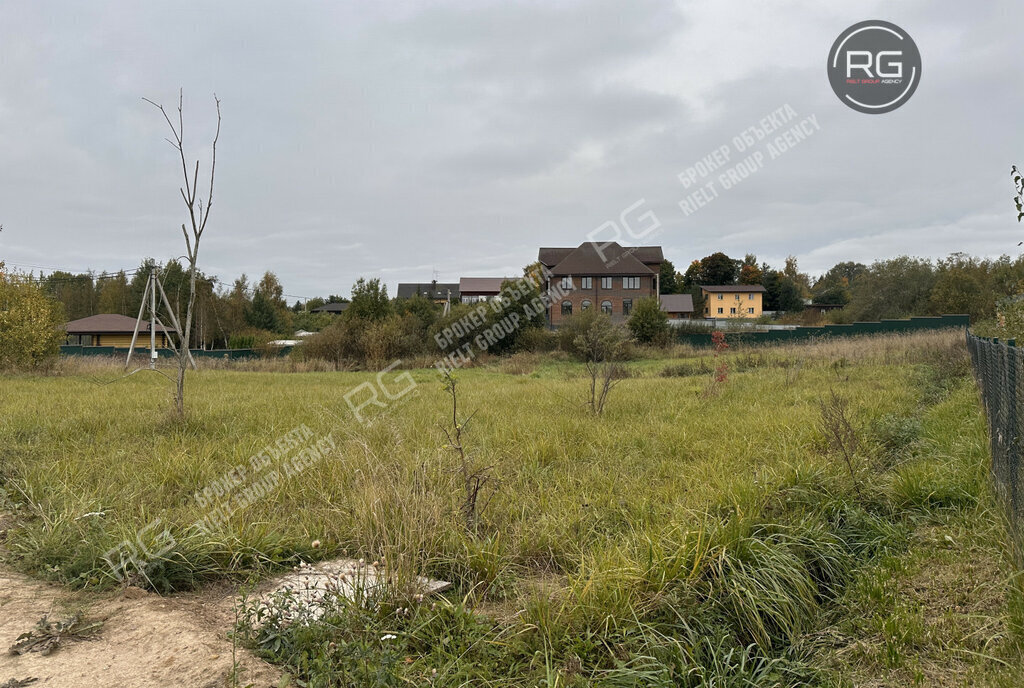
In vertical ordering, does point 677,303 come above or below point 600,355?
above

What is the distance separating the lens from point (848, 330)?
2798 centimetres

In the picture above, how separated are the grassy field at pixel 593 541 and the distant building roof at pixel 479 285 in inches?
2308

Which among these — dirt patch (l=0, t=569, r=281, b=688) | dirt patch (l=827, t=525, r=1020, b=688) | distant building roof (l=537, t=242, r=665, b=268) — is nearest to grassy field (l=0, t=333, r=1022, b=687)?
dirt patch (l=827, t=525, r=1020, b=688)

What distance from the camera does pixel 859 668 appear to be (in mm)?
2498

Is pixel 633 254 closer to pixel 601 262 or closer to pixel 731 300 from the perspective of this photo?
pixel 601 262

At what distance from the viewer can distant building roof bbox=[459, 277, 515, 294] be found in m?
65.1

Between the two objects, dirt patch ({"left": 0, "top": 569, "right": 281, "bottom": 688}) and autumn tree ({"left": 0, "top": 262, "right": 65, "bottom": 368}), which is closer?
dirt patch ({"left": 0, "top": 569, "right": 281, "bottom": 688})

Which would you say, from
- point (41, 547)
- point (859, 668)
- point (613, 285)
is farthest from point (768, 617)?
point (613, 285)

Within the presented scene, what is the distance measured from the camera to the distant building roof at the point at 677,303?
5447cm

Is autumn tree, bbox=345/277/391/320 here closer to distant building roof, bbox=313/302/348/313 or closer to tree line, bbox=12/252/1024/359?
tree line, bbox=12/252/1024/359

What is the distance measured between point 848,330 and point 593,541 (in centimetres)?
2932

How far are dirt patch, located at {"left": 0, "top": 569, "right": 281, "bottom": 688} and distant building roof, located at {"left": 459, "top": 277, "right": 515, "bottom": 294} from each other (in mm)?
61125

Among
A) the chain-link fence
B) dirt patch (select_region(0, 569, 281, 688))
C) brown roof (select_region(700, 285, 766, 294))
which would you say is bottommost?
dirt patch (select_region(0, 569, 281, 688))

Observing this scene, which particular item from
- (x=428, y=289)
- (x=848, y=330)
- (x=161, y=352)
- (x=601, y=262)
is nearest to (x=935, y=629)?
(x=848, y=330)
